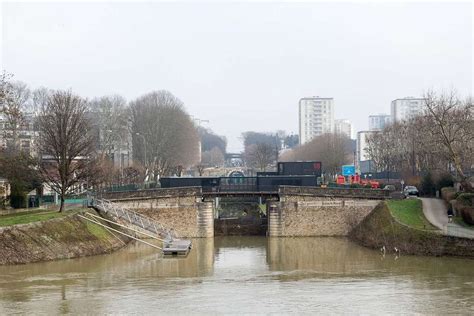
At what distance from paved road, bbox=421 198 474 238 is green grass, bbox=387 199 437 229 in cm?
55

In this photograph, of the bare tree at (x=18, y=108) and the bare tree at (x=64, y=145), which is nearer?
the bare tree at (x=64, y=145)

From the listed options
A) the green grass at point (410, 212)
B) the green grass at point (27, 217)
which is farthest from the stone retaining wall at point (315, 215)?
the green grass at point (27, 217)

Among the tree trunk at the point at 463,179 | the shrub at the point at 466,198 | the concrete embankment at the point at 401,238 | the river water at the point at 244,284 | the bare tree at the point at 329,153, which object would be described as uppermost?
the bare tree at the point at 329,153

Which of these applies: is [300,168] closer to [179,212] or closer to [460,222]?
[179,212]

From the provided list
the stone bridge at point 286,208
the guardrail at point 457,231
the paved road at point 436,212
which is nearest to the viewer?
the guardrail at point 457,231

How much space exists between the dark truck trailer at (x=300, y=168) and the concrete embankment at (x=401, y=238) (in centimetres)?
1868

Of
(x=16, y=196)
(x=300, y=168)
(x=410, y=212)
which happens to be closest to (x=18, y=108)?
(x=16, y=196)

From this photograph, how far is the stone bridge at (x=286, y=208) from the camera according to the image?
73.9 meters

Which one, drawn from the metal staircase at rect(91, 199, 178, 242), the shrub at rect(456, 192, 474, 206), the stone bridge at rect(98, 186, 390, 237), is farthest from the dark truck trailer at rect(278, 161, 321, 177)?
the shrub at rect(456, 192, 474, 206)

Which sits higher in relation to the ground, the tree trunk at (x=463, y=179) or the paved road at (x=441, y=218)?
the tree trunk at (x=463, y=179)

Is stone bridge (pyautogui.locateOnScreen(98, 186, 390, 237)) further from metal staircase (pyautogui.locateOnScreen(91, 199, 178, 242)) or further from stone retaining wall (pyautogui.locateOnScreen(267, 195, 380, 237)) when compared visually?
metal staircase (pyautogui.locateOnScreen(91, 199, 178, 242))

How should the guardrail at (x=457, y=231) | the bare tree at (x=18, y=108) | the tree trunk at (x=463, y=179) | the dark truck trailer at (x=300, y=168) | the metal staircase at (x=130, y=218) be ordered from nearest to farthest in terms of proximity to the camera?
1. the guardrail at (x=457, y=231)
2. the tree trunk at (x=463, y=179)
3. the metal staircase at (x=130, y=218)
4. the bare tree at (x=18, y=108)
5. the dark truck trailer at (x=300, y=168)

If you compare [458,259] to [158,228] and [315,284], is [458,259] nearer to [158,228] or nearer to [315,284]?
[315,284]

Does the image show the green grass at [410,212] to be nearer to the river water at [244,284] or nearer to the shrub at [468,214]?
the shrub at [468,214]
